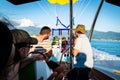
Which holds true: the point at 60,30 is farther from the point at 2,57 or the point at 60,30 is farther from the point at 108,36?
the point at 108,36

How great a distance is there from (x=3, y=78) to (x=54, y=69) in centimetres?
122

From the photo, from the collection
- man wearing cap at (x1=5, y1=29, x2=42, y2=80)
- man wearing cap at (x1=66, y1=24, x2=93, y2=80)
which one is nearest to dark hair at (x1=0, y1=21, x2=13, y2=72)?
man wearing cap at (x1=5, y1=29, x2=42, y2=80)

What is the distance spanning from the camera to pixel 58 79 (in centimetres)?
196

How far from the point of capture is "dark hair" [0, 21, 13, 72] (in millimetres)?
661

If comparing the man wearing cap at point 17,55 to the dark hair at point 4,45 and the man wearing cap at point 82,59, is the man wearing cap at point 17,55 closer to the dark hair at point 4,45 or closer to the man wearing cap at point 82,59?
the dark hair at point 4,45

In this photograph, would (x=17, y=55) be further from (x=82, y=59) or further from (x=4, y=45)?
(x=82, y=59)

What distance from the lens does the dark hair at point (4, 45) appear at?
661 millimetres

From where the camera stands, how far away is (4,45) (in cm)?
67

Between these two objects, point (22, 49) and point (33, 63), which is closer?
point (22, 49)

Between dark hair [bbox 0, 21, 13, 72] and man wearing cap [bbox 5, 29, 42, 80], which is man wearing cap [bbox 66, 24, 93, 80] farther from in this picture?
dark hair [bbox 0, 21, 13, 72]

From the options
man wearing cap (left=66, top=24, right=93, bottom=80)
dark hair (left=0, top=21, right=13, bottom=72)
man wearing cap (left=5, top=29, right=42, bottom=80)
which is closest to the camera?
dark hair (left=0, top=21, right=13, bottom=72)

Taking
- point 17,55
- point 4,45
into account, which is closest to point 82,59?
point 17,55

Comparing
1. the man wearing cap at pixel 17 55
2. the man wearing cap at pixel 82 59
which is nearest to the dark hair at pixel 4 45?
the man wearing cap at pixel 17 55

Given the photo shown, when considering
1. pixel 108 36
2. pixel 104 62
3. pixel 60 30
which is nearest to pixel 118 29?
pixel 108 36
